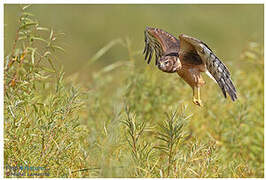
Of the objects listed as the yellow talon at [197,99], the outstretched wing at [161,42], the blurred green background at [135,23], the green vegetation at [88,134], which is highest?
the blurred green background at [135,23]

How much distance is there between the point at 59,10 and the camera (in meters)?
11.1

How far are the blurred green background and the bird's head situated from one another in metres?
6.11

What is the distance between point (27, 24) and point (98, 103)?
1.98 m

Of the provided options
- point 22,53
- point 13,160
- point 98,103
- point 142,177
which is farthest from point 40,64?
point 98,103

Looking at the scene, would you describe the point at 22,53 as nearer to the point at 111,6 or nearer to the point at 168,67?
the point at 168,67

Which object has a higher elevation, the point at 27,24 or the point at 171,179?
the point at 27,24

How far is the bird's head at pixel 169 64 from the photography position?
3.28 metres

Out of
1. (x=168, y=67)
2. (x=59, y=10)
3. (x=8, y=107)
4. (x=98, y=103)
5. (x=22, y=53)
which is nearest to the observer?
(x=168, y=67)

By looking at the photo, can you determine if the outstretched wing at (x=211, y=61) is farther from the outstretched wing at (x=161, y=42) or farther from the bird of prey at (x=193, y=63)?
the outstretched wing at (x=161, y=42)

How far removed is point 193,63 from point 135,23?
7.01m

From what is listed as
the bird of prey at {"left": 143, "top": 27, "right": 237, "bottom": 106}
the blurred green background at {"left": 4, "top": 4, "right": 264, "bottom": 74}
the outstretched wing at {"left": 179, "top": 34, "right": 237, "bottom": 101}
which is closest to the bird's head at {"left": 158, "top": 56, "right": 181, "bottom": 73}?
the bird of prey at {"left": 143, "top": 27, "right": 237, "bottom": 106}

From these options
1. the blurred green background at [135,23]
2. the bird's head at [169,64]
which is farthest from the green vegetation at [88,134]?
the blurred green background at [135,23]

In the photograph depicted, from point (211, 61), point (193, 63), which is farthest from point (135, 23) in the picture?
point (211, 61)

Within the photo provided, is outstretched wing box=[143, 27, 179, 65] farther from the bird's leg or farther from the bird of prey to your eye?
the bird's leg
